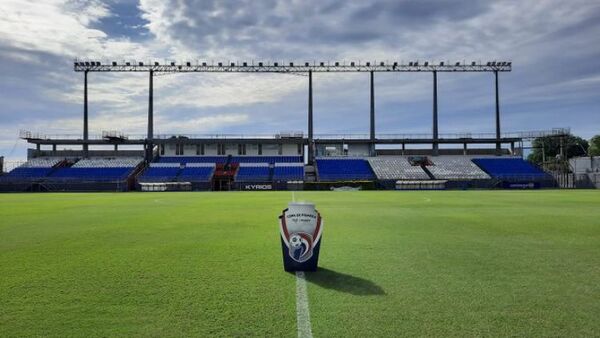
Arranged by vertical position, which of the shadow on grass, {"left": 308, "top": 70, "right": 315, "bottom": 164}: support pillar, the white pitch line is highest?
{"left": 308, "top": 70, "right": 315, "bottom": 164}: support pillar

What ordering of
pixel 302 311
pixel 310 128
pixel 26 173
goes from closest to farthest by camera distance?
pixel 302 311 < pixel 26 173 < pixel 310 128

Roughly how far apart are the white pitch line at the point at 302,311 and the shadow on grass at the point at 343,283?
0.23 m

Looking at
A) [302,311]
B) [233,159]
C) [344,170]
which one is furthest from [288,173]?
[302,311]

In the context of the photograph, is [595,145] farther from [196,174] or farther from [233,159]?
[196,174]

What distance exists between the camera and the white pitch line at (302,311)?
3948 mm

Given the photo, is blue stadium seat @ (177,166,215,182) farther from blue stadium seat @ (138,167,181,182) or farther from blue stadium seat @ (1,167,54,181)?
blue stadium seat @ (1,167,54,181)

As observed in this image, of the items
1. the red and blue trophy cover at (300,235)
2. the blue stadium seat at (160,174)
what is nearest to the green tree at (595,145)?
the blue stadium seat at (160,174)

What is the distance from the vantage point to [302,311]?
450 centimetres

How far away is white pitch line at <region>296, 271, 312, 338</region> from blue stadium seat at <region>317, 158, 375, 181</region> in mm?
54211

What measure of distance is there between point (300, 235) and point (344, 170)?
5727 cm

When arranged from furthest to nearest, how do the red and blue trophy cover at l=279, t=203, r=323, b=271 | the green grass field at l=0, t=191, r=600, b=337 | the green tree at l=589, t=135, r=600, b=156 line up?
the green tree at l=589, t=135, r=600, b=156, the red and blue trophy cover at l=279, t=203, r=323, b=271, the green grass field at l=0, t=191, r=600, b=337

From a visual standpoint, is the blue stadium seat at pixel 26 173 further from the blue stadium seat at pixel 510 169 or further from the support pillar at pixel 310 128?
the blue stadium seat at pixel 510 169

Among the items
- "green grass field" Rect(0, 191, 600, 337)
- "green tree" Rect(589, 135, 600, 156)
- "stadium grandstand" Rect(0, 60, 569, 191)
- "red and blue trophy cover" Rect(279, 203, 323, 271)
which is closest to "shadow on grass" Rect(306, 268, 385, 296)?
"green grass field" Rect(0, 191, 600, 337)

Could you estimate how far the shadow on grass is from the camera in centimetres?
522
